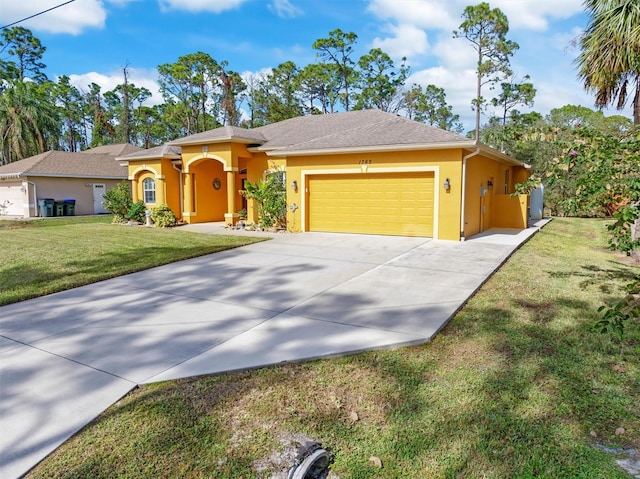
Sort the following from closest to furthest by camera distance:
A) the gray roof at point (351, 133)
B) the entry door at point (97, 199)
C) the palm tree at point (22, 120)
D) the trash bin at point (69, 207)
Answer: the gray roof at point (351, 133), the trash bin at point (69, 207), the entry door at point (97, 199), the palm tree at point (22, 120)

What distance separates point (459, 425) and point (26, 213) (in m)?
27.4

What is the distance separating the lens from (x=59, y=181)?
24406mm

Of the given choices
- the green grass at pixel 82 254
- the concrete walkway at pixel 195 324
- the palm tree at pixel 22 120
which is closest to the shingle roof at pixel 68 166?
the palm tree at pixel 22 120

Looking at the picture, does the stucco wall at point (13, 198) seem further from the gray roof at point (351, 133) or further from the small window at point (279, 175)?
the small window at point (279, 175)

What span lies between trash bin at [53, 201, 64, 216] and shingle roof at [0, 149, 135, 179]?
167cm

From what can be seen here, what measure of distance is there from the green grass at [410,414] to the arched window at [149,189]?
16.3m

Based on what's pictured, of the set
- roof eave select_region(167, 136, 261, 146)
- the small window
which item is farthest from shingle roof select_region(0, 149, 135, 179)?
the small window

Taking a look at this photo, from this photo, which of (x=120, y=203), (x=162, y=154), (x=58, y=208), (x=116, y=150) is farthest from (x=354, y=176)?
(x=116, y=150)

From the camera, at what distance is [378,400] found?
3438 millimetres

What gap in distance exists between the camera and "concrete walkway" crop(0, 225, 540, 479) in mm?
3438

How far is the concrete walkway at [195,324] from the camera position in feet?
11.3

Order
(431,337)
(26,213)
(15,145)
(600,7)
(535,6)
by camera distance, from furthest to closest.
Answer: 1. (15,145)
2. (26,213)
3. (535,6)
4. (600,7)
5. (431,337)

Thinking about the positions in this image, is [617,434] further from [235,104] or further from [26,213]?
[235,104]

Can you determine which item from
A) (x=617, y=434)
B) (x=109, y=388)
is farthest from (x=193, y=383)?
(x=617, y=434)
